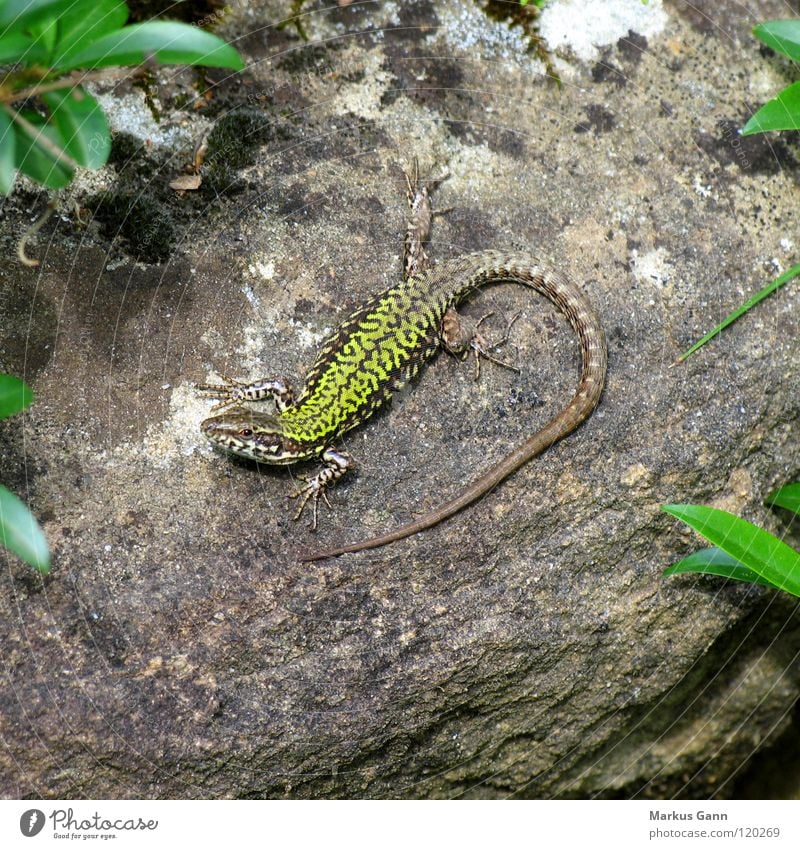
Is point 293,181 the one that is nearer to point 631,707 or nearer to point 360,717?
point 360,717

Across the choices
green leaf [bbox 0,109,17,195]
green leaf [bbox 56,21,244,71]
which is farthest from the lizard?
green leaf [bbox 56,21,244,71]

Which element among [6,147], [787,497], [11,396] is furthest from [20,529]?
[787,497]

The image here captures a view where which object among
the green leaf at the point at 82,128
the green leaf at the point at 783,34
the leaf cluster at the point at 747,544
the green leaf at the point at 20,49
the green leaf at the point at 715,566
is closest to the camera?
the green leaf at the point at 20,49

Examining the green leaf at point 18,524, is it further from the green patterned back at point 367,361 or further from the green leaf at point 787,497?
the green leaf at point 787,497

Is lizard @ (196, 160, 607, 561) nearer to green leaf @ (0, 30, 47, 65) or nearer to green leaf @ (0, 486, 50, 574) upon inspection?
green leaf @ (0, 486, 50, 574)

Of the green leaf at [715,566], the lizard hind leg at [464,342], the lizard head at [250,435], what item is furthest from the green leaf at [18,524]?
the green leaf at [715,566]

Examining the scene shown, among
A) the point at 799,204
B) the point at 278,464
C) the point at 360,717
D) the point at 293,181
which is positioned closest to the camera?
the point at 360,717

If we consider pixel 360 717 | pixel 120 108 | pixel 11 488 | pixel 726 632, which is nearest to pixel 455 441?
pixel 360 717
